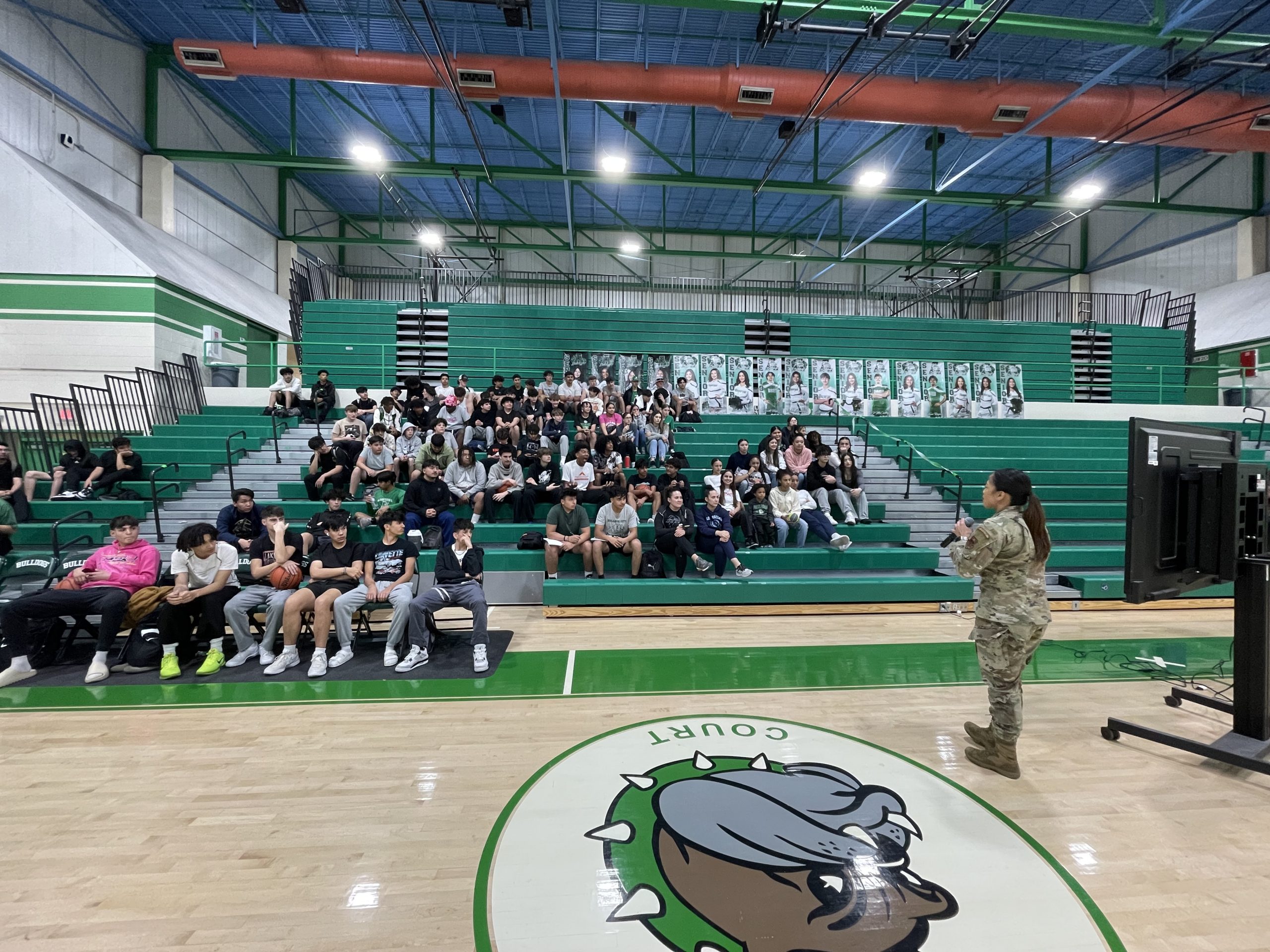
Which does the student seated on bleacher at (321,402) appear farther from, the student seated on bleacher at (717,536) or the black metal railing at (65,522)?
the student seated on bleacher at (717,536)

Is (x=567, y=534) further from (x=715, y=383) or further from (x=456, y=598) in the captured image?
(x=715, y=383)

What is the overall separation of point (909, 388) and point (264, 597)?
47.5 feet

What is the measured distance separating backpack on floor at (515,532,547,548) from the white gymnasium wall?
11.2 m

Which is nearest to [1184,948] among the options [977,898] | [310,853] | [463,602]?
[977,898]

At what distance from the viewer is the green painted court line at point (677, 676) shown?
14.4ft

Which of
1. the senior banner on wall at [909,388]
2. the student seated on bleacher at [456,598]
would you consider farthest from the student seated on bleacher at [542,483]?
the senior banner on wall at [909,388]

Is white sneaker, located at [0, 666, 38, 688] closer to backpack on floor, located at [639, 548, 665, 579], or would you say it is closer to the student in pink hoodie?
the student in pink hoodie

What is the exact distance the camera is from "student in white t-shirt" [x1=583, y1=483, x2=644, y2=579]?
7.03 metres

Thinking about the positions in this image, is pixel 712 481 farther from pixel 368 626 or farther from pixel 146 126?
pixel 146 126

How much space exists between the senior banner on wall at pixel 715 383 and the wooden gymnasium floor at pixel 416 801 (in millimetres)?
9990

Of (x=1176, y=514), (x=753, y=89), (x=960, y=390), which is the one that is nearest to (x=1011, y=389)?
(x=960, y=390)

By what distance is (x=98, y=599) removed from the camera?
484cm

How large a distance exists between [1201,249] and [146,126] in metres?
28.5

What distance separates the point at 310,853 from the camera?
8.71ft
